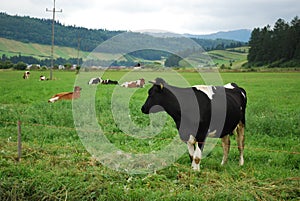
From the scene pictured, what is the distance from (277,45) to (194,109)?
215 feet

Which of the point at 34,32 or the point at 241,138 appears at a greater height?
the point at 34,32

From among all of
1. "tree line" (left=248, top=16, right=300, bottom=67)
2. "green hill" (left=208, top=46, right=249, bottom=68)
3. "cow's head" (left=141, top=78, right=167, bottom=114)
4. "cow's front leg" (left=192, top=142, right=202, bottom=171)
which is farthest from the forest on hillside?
"cow's front leg" (left=192, top=142, right=202, bottom=171)

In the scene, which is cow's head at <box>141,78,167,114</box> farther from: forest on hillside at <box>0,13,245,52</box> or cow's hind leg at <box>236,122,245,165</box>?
forest on hillside at <box>0,13,245,52</box>

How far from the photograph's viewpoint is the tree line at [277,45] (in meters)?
62.7

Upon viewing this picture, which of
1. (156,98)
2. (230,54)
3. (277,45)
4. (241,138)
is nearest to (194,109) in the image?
(156,98)

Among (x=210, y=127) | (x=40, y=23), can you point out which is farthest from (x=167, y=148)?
(x=40, y=23)

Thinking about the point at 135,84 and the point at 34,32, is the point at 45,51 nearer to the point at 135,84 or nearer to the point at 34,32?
the point at 34,32

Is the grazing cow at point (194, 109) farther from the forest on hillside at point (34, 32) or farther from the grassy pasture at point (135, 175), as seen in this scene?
the forest on hillside at point (34, 32)

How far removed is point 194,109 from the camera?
21.7 ft

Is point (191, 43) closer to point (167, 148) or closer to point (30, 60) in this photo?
point (167, 148)

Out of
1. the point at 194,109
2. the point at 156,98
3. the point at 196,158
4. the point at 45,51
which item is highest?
the point at 45,51

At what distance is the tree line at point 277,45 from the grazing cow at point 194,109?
58012mm

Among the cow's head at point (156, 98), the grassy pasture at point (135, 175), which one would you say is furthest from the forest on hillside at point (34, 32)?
the cow's head at point (156, 98)

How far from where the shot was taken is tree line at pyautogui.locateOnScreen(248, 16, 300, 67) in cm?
6267
